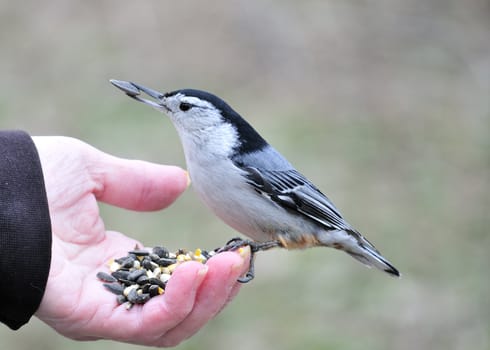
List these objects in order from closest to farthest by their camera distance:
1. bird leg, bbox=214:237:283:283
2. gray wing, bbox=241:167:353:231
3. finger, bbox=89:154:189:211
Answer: bird leg, bbox=214:237:283:283
gray wing, bbox=241:167:353:231
finger, bbox=89:154:189:211

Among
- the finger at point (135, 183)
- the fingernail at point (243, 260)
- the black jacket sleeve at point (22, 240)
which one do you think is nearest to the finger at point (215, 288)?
the fingernail at point (243, 260)

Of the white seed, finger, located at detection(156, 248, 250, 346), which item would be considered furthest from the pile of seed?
finger, located at detection(156, 248, 250, 346)

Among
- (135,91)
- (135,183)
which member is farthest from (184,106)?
(135,183)

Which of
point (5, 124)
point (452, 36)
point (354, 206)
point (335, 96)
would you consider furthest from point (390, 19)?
point (5, 124)

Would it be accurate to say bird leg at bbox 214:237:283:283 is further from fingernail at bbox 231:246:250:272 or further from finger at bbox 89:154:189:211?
finger at bbox 89:154:189:211

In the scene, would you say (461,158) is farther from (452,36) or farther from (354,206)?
(452,36)

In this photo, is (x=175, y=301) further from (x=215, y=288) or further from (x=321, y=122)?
(x=321, y=122)

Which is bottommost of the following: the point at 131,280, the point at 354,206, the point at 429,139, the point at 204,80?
the point at 131,280
